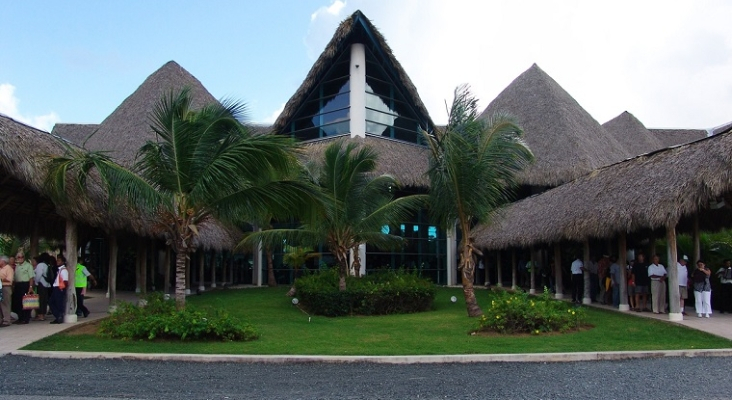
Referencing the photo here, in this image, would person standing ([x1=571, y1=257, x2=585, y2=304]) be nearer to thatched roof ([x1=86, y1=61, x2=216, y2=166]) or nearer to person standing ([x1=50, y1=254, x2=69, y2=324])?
person standing ([x1=50, y1=254, x2=69, y2=324])

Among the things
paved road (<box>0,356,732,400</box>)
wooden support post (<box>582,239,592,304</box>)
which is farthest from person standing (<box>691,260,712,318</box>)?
paved road (<box>0,356,732,400</box>)

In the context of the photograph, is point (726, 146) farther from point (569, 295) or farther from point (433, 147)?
point (569, 295)

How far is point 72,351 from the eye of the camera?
867cm

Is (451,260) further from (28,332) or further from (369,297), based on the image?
(28,332)

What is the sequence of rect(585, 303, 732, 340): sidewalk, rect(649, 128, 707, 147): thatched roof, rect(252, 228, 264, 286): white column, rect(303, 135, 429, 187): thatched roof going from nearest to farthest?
rect(585, 303, 732, 340): sidewalk → rect(303, 135, 429, 187): thatched roof → rect(252, 228, 264, 286): white column → rect(649, 128, 707, 147): thatched roof

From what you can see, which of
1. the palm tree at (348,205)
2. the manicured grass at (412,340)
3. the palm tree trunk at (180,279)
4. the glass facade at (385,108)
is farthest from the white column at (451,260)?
the palm tree trunk at (180,279)

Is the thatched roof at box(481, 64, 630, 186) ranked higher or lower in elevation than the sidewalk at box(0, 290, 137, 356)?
higher

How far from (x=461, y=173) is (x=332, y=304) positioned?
4.33 m

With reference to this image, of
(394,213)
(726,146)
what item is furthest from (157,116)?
(726,146)

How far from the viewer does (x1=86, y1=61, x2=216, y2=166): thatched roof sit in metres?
22.2

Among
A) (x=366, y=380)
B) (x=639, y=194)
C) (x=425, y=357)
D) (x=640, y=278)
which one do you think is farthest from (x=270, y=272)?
(x=366, y=380)

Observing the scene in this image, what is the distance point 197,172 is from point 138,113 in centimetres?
1468

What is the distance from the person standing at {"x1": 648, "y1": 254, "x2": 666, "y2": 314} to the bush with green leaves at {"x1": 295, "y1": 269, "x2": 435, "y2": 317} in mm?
4829

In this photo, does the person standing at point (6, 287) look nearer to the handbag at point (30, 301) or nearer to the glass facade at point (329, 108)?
the handbag at point (30, 301)
